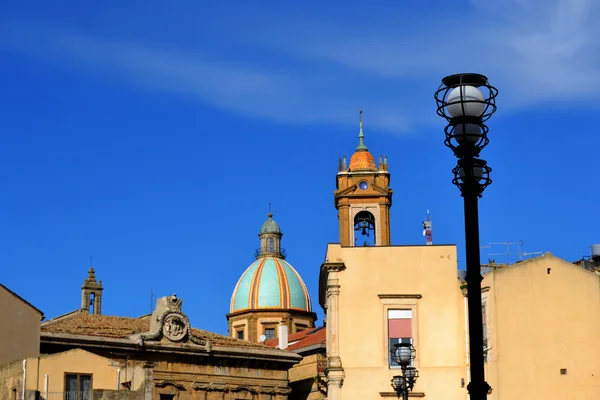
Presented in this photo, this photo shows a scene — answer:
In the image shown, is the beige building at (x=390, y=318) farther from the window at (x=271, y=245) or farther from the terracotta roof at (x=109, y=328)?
the window at (x=271, y=245)

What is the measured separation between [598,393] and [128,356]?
69.8 feet

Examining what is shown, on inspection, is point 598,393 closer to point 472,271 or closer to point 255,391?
point 255,391

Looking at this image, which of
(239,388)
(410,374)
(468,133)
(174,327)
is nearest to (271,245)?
(239,388)

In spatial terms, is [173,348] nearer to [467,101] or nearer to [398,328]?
[398,328]

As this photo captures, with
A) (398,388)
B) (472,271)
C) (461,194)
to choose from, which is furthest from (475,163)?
(398,388)

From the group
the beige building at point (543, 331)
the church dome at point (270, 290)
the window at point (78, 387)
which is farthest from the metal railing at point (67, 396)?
the church dome at point (270, 290)

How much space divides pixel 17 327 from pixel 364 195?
21178mm

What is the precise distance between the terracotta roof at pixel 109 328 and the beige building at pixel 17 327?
2.75m

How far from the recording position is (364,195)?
6247 centimetres

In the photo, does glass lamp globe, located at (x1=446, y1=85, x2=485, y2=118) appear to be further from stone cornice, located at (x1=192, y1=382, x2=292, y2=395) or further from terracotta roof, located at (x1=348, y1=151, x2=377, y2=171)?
terracotta roof, located at (x1=348, y1=151, x2=377, y2=171)

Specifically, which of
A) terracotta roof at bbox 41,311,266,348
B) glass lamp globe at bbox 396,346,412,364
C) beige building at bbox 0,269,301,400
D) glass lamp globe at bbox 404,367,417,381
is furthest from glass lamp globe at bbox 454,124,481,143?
terracotta roof at bbox 41,311,266,348

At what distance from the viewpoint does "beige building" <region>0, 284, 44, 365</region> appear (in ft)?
157

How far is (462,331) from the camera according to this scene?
42.5 m

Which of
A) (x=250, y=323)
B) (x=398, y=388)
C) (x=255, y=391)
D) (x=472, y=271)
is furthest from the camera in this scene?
(x=250, y=323)
